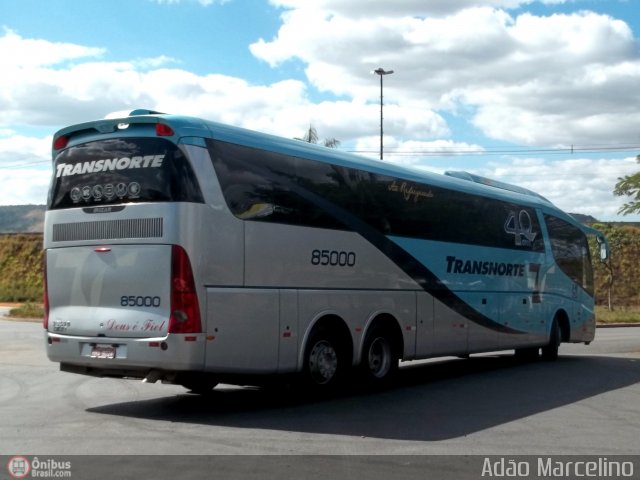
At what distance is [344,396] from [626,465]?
5.02 m

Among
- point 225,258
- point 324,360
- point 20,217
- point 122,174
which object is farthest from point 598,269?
point 20,217

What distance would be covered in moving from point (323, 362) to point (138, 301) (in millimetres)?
2943

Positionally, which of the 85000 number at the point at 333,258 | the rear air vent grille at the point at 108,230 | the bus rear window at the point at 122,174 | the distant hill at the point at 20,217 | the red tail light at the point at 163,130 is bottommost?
the 85000 number at the point at 333,258

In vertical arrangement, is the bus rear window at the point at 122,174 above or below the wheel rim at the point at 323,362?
above

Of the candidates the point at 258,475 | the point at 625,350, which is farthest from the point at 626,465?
the point at 625,350

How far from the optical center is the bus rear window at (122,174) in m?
10.3

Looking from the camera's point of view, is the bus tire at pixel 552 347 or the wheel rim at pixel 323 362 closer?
the wheel rim at pixel 323 362

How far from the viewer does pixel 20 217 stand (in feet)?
404

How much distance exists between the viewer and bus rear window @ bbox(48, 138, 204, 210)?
1027 centimetres

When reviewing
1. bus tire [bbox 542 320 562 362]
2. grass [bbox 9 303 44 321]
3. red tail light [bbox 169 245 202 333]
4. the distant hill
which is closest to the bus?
red tail light [bbox 169 245 202 333]

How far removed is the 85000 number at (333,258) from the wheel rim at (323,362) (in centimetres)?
109

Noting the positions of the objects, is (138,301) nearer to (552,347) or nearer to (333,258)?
(333,258)

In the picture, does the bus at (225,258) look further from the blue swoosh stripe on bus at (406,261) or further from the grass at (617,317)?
the grass at (617,317)

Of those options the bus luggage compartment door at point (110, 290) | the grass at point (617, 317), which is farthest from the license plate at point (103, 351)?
the grass at point (617, 317)
